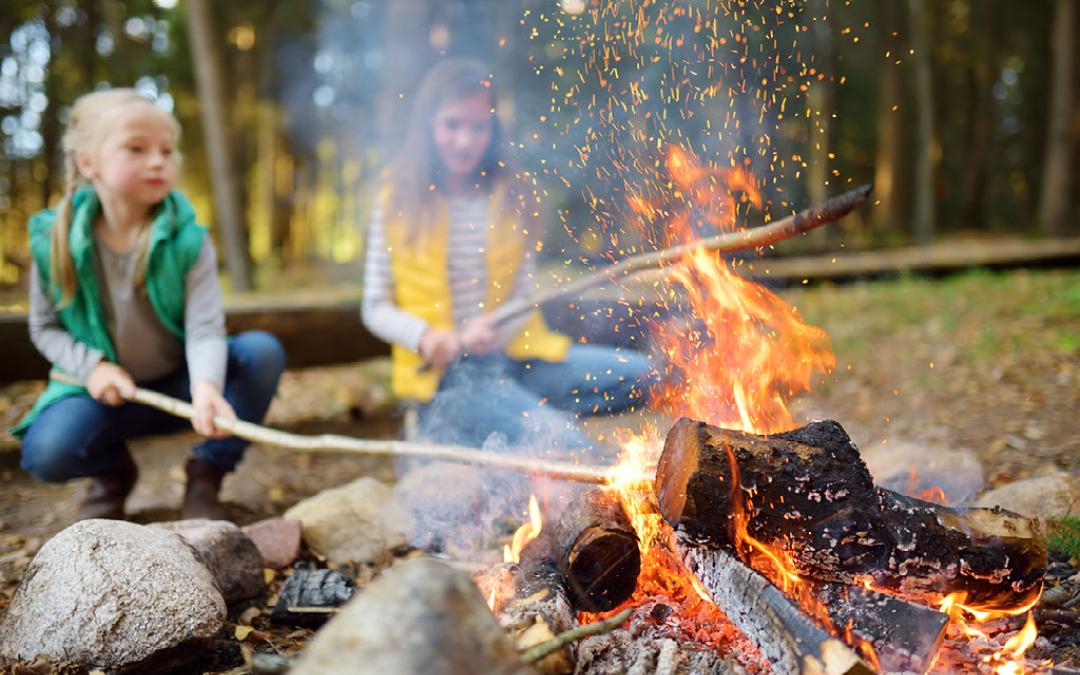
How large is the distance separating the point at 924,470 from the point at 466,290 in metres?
2.45

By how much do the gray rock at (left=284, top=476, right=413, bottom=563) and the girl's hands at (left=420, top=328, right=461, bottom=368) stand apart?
0.77 metres

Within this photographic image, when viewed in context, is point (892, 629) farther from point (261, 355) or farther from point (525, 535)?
point (261, 355)

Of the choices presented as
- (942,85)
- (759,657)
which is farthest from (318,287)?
(942,85)

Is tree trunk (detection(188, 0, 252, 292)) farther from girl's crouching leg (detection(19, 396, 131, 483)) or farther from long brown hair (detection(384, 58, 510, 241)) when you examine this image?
girl's crouching leg (detection(19, 396, 131, 483))

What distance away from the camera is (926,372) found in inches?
222

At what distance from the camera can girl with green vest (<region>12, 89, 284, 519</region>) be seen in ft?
9.50

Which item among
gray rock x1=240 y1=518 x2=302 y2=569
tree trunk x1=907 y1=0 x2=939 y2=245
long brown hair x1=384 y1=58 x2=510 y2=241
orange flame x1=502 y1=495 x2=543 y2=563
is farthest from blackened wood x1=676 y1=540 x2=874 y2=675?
tree trunk x1=907 y1=0 x2=939 y2=245

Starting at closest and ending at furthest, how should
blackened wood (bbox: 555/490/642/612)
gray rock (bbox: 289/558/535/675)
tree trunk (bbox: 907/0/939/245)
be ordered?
gray rock (bbox: 289/558/535/675)
blackened wood (bbox: 555/490/642/612)
tree trunk (bbox: 907/0/939/245)

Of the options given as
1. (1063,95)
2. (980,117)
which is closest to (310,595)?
(1063,95)

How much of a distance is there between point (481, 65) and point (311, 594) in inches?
105

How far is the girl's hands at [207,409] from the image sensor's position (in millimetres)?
2811

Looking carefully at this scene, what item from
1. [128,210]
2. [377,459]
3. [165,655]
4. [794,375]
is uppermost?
[128,210]

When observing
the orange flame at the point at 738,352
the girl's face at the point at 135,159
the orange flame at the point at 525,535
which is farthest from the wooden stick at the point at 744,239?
the girl's face at the point at 135,159

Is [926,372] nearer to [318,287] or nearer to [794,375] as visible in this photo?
[794,375]
